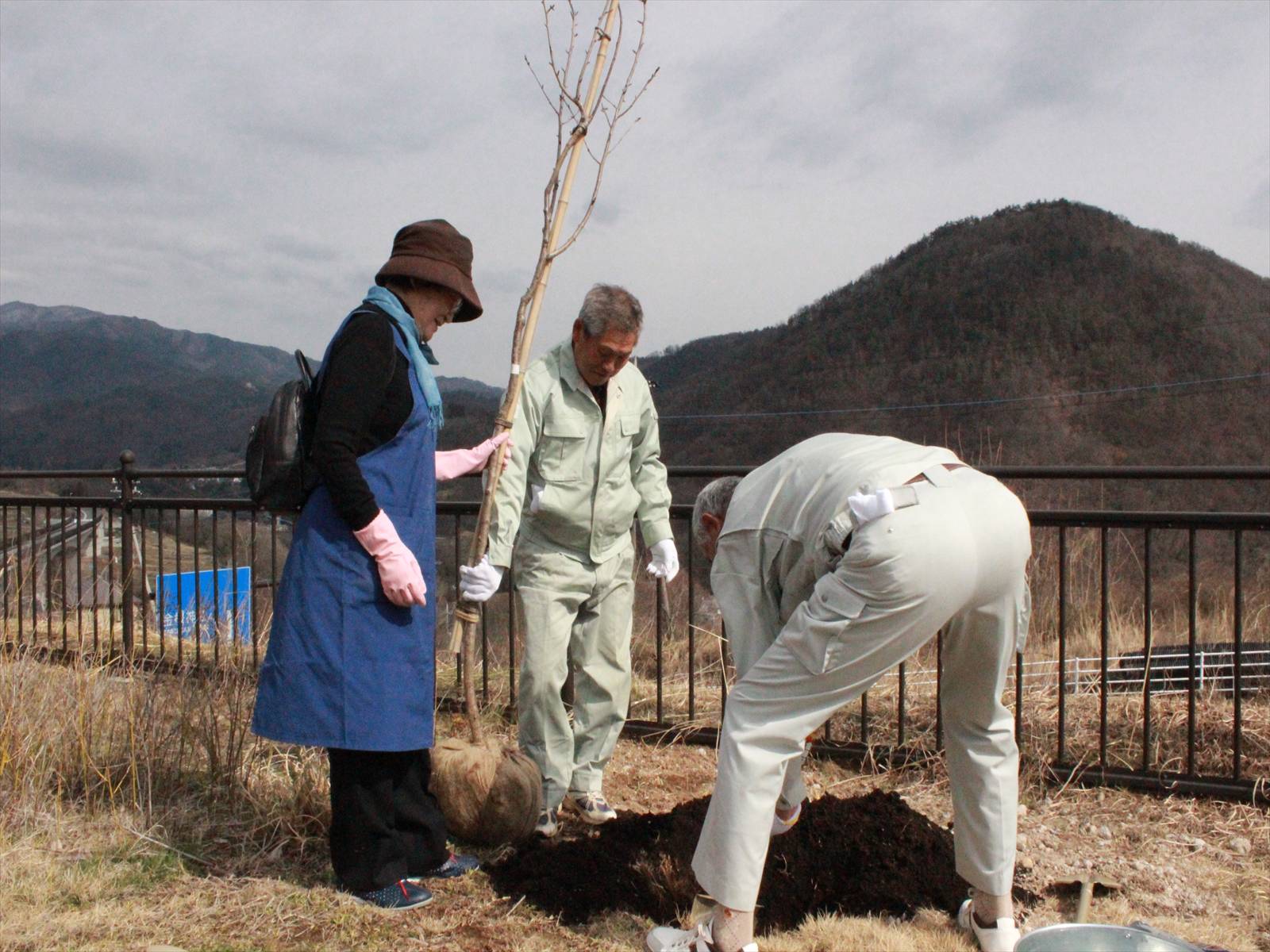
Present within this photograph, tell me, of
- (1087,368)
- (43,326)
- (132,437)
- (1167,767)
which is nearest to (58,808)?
(1167,767)

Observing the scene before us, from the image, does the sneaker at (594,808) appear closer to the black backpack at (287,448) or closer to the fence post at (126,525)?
the black backpack at (287,448)

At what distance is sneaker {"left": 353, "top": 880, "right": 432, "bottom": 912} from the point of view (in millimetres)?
2633

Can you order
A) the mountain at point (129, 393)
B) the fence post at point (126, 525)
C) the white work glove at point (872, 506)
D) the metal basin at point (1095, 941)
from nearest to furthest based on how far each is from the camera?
the metal basin at point (1095, 941) → the white work glove at point (872, 506) → the fence post at point (126, 525) → the mountain at point (129, 393)

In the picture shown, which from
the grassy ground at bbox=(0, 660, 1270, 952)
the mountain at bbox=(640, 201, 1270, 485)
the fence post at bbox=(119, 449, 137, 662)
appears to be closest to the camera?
the grassy ground at bbox=(0, 660, 1270, 952)

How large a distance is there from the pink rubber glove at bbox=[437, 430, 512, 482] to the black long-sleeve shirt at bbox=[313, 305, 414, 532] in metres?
0.49

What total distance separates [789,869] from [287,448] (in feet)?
5.88

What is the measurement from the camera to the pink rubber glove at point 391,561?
8.27 feet

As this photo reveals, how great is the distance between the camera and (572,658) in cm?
350

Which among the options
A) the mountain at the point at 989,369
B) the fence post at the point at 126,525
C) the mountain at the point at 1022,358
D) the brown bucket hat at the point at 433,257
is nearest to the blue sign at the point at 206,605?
the fence post at the point at 126,525

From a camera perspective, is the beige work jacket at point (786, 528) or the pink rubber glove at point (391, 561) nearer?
the beige work jacket at point (786, 528)

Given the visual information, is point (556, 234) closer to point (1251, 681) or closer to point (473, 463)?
point (473, 463)

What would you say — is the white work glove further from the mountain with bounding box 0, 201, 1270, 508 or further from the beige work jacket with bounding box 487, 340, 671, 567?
the mountain with bounding box 0, 201, 1270, 508

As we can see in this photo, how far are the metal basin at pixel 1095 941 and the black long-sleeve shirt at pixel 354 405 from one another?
1.74 m

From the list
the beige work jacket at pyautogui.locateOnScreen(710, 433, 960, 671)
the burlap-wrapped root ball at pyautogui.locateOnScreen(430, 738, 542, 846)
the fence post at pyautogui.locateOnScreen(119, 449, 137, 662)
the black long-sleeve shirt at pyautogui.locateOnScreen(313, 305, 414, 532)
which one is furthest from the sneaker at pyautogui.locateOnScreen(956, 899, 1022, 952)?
the fence post at pyautogui.locateOnScreen(119, 449, 137, 662)
